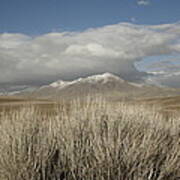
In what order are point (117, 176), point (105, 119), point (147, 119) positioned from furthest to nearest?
point (147, 119), point (105, 119), point (117, 176)

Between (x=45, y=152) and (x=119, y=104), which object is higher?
(x=119, y=104)

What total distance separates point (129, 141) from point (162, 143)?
0.88 metres

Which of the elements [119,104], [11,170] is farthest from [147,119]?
[11,170]

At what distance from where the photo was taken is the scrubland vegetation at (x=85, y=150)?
20.7 feet

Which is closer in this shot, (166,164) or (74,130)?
(166,164)

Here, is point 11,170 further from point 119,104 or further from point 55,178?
point 119,104

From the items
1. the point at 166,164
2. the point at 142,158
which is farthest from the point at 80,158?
the point at 166,164

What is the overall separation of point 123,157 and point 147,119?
262 cm

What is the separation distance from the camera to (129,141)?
23.4 ft

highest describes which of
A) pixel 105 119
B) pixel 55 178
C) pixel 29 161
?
pixel 105 119

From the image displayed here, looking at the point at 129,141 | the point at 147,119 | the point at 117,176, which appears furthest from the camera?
the point at 147,119

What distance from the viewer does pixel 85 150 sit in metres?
6.84

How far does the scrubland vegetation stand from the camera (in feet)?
20.7

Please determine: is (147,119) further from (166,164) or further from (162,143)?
(166,164)
